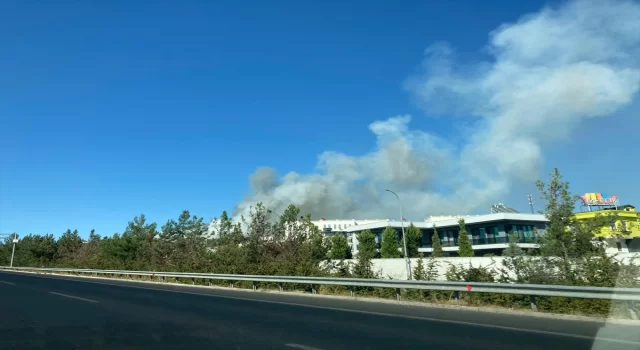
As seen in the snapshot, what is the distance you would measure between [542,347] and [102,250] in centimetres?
7078

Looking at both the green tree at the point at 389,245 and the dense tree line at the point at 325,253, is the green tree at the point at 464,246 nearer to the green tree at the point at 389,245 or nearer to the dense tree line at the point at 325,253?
the dense tree line at the point at 325,253

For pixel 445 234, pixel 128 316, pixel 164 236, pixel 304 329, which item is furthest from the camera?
pixel 445 234

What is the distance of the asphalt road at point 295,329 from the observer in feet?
26.4

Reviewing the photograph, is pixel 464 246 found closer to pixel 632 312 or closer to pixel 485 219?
pixel 485 219

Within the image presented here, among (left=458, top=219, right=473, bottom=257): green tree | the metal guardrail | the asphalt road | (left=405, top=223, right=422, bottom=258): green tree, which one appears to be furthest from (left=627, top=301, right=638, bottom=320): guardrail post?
(left=405, top=223, right=422, bottom=258): green tree

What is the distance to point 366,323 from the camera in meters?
10.8

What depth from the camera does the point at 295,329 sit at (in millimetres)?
9969

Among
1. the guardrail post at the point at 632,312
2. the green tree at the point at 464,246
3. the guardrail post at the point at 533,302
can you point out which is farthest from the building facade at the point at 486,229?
the guardrail post at the point at 632,312

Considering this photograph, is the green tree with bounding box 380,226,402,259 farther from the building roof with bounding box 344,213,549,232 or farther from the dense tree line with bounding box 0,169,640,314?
the building roof with bounding box 344,213,549,232

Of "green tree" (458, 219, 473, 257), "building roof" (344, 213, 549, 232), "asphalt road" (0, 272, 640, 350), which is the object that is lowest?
"asphalt road" (0, 272, 640, 350)

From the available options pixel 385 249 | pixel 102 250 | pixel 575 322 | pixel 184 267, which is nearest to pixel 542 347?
pixel 575 322

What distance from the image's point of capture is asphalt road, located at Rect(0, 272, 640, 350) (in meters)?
8.04

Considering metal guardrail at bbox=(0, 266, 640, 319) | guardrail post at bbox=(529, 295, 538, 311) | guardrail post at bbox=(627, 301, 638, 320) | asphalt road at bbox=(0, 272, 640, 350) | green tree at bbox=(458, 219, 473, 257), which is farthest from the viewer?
green tree at bbox=(458, 219, 473, 257)

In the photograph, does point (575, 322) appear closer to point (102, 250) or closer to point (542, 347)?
point (542, 347)
